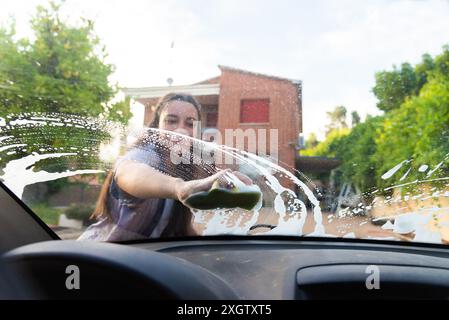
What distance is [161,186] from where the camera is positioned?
9.32 feet

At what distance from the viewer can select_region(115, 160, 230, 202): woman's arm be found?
282cm

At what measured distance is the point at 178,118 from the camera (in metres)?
2.92

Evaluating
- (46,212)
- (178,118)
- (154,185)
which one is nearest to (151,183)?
(154,185)

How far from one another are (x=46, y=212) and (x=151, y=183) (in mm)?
724

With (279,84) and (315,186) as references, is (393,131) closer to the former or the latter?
(315,186)

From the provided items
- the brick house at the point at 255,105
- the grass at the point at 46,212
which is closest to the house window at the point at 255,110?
the brick house at the point at 255,105

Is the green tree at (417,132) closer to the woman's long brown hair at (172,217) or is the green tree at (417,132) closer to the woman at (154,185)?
the woman at (154,185)

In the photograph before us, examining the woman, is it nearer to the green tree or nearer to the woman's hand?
the woman's hand

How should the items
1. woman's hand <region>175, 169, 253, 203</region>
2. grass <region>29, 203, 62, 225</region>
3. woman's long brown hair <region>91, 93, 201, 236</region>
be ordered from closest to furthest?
grass <region>29, 203, 62, 225</region> → woman's long brown hair <region>91, 93, 201, 236</region> → woman's hand <region>175, 169, 253, 203</region>

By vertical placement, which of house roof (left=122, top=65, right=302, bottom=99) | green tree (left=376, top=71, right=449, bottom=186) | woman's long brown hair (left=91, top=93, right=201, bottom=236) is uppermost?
house roof (left=122, top=65, right=302, bottom=99)

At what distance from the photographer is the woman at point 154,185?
278 cm

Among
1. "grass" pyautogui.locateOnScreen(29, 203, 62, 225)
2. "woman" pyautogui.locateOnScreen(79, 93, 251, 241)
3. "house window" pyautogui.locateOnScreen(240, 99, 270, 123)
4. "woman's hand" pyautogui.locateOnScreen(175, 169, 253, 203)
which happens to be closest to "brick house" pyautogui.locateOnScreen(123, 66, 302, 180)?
"house window" pyautogui.locateOnScreen(240, 99, 270, 123)
